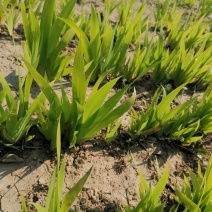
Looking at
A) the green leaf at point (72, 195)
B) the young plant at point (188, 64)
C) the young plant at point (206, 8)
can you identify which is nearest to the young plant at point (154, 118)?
the young plant at point (188, 64)

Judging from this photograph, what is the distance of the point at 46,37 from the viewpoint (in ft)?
3.90

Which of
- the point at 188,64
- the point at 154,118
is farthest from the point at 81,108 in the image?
the point at 188,64

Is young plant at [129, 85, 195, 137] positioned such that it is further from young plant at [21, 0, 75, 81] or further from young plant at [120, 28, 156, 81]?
young plant at [21, 0, 75, 81]

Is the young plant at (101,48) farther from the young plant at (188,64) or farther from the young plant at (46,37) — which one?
the young plant at (188,64)

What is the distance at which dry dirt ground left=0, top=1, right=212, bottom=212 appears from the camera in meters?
0.98

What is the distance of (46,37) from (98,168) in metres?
0.57

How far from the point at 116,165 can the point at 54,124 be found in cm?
31

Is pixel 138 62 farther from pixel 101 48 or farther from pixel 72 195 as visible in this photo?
pixel 72 195

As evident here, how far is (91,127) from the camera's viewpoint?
0.99 metres

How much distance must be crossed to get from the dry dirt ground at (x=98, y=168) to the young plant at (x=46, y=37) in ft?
0.32

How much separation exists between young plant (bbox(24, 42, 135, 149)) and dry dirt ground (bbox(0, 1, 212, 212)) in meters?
0.11

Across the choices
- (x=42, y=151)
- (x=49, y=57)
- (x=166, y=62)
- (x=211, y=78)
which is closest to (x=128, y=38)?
(x=166, y=62)

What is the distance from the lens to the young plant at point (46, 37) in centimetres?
114

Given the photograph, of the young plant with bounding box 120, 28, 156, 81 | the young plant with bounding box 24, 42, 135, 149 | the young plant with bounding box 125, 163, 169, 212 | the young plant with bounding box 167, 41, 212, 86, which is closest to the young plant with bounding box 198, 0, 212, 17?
the young plant with bounding box 167, 41, 212, 86
